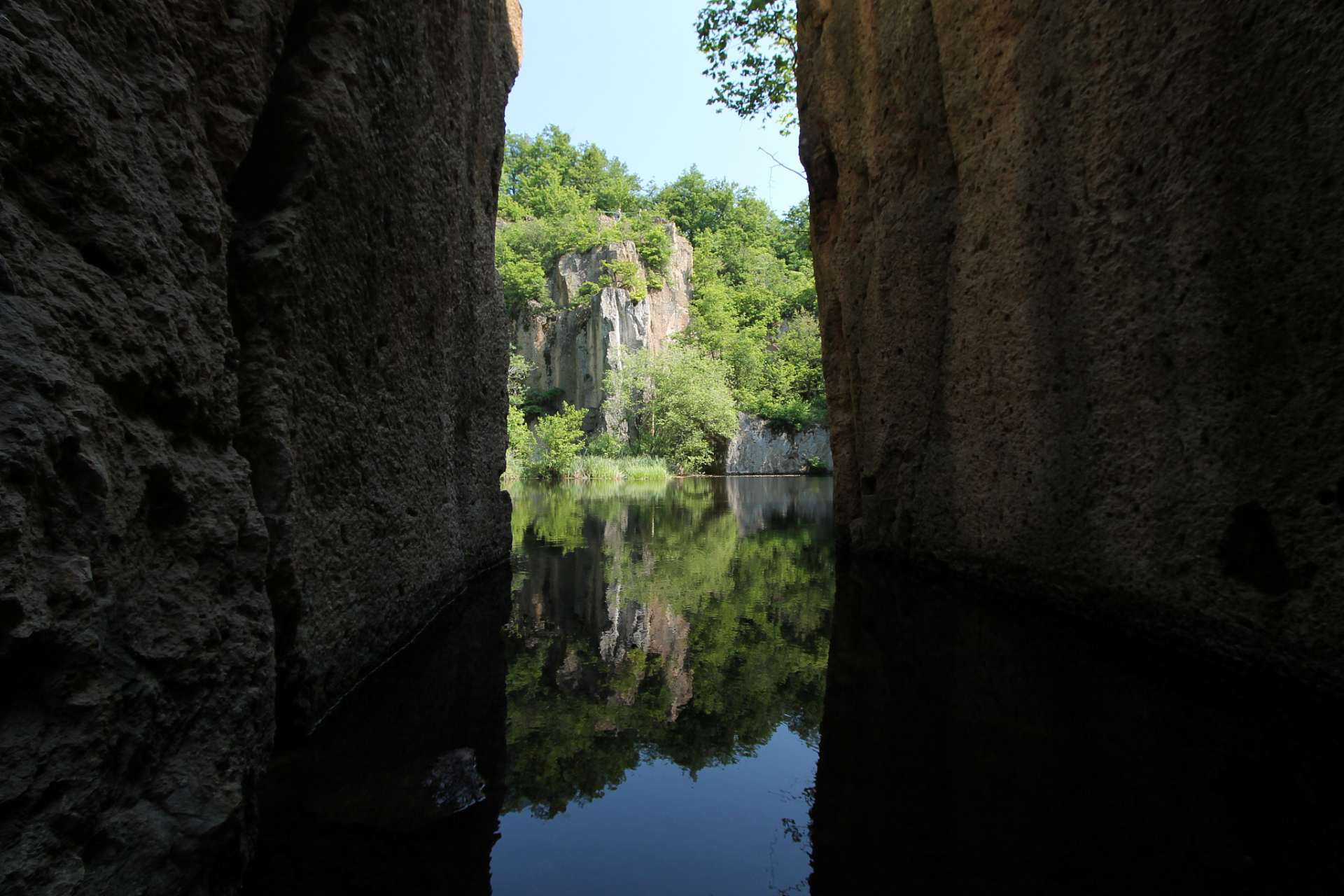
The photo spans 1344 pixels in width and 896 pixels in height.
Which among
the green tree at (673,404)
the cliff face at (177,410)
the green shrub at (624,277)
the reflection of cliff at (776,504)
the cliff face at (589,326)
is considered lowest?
the reflection of cliff at (776,504)

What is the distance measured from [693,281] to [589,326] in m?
9.62

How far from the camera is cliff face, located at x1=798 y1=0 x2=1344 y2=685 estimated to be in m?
2.63

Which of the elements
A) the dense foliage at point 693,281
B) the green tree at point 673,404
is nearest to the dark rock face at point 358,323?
the dense foliage at point 693,281

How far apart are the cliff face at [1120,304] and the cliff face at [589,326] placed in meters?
27.9

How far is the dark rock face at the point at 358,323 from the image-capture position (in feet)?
7.54

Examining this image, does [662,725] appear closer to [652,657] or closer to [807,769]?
[807,769]

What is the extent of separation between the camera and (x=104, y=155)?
1.41 m

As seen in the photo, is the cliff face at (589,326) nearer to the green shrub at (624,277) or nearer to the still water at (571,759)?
the green shrub at (624,277)

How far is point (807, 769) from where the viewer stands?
2162mm

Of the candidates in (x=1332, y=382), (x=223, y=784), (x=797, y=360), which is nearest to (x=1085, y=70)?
(x=1332, y=382)

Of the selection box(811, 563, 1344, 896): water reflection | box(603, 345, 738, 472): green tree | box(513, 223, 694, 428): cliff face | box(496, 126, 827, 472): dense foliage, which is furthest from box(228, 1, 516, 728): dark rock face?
box(513, 223, 694, 428): cliff face

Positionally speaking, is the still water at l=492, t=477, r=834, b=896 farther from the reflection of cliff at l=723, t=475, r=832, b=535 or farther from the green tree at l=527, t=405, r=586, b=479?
the green tree at l=527, t=405, r=586, b=479

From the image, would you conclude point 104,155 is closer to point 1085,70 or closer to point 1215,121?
point 1215,121

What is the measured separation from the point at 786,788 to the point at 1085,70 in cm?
409
